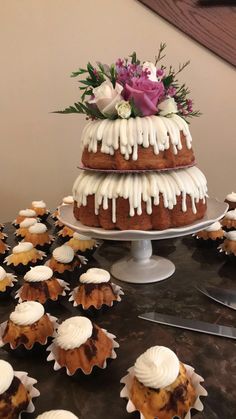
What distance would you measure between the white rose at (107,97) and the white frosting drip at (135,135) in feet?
0.09

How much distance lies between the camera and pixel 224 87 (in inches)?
72.7

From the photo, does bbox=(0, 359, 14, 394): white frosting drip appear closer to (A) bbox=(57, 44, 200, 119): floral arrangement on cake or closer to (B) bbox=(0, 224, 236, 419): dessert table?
(B) bbox=(0, 224, 236, 419): dessert table

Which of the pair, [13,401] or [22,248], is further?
[22,248]

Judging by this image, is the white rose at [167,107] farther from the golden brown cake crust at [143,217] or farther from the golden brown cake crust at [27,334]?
the golden brown cake crust at [27,334]

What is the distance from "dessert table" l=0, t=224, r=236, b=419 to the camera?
1.97 feet

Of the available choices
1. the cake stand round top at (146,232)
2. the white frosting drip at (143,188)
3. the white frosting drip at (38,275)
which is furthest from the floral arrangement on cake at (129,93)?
the white frosting drip at (38,275)

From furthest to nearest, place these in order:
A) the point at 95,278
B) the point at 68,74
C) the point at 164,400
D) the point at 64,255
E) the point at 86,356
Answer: the point at 68,74 < the point at 64,255 < the point at 95,278 < the point at 86,356 < the point at 164,400

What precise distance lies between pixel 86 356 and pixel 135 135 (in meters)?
0.49

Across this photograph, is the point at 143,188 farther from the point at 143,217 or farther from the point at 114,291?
the point at 114,291

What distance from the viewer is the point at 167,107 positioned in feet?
3.05

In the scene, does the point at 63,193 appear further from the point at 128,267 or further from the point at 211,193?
the point at 128,267

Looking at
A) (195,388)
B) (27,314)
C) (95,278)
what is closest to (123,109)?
(95,278)

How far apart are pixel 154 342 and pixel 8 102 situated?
154cm

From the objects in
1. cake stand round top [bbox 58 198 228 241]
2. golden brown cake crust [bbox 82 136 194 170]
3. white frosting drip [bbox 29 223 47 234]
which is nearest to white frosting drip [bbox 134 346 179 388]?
cake stand round top [bbox 58 198 228 241]
